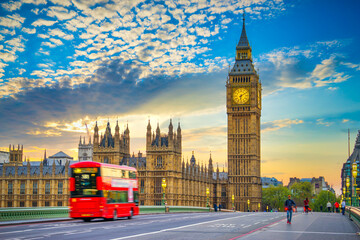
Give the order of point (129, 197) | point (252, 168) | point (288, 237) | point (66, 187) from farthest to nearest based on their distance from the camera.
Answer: point (252, 168) < point (66, 187) < point (129, 197) < point (288, 237)

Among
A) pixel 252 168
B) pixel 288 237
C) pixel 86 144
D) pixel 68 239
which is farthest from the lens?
pixel 86 144

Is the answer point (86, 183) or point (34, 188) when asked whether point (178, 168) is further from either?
point (86, 183)

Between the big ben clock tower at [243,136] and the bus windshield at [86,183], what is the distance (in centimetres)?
8799

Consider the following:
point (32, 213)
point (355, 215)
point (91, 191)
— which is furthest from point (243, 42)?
point (91, 191)

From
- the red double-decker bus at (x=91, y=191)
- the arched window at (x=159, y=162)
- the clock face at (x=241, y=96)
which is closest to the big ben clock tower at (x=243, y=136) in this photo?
the clock face at (x=241, y=96)

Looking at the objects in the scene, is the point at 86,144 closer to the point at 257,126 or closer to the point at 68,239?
the point at 257,126

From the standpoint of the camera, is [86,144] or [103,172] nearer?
[103,172]

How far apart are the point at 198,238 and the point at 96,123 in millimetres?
86994

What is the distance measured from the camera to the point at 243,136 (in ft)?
386

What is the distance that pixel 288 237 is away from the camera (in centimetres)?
2083

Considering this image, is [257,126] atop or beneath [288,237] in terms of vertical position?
atop

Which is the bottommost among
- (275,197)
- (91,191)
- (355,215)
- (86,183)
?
(275,197)

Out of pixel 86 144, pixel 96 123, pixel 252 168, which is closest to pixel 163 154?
pixel 96 123

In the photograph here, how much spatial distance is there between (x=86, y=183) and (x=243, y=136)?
90.4m
